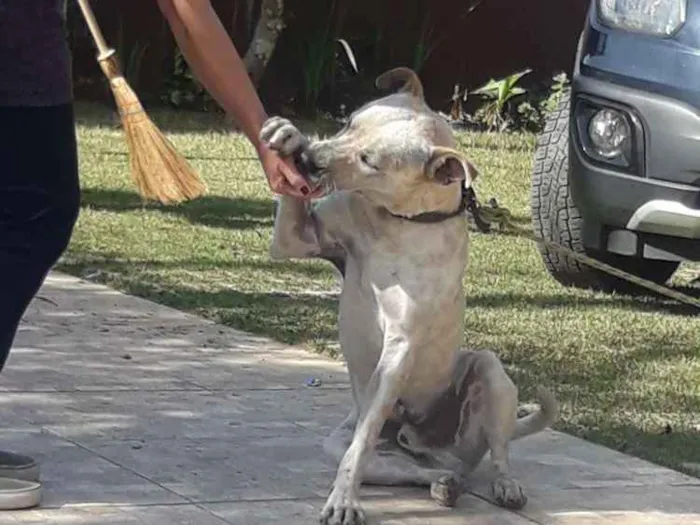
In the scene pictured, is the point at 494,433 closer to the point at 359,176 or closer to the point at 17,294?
the point at 359,176

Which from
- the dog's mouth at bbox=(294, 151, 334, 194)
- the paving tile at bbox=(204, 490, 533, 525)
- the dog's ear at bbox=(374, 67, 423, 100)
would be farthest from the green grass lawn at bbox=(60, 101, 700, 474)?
the dog's mouth at bbox=(294, 151, 334, 194)

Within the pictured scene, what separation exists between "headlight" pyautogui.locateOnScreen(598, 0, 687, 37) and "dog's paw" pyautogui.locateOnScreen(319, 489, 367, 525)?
330 cm

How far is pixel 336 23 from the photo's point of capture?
1580cm

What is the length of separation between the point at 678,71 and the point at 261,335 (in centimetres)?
198

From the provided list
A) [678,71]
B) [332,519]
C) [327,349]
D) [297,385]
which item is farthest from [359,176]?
[678,71]

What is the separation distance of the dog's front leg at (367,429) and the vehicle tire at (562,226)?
342 cm

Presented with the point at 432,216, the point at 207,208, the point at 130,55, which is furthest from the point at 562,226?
the point at 130,55

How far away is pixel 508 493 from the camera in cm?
453

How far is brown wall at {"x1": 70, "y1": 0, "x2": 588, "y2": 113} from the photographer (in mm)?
15695

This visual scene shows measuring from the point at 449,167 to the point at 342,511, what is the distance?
0.90 metres

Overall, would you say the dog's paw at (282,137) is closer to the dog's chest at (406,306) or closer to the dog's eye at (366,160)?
the dog's eye at (366,160)

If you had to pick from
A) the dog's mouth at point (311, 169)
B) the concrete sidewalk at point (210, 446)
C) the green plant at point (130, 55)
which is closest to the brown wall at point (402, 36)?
the green plant at point (130, 55)

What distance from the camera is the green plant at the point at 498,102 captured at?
1527cm

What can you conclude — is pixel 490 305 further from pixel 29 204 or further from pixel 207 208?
pixel 29 204
